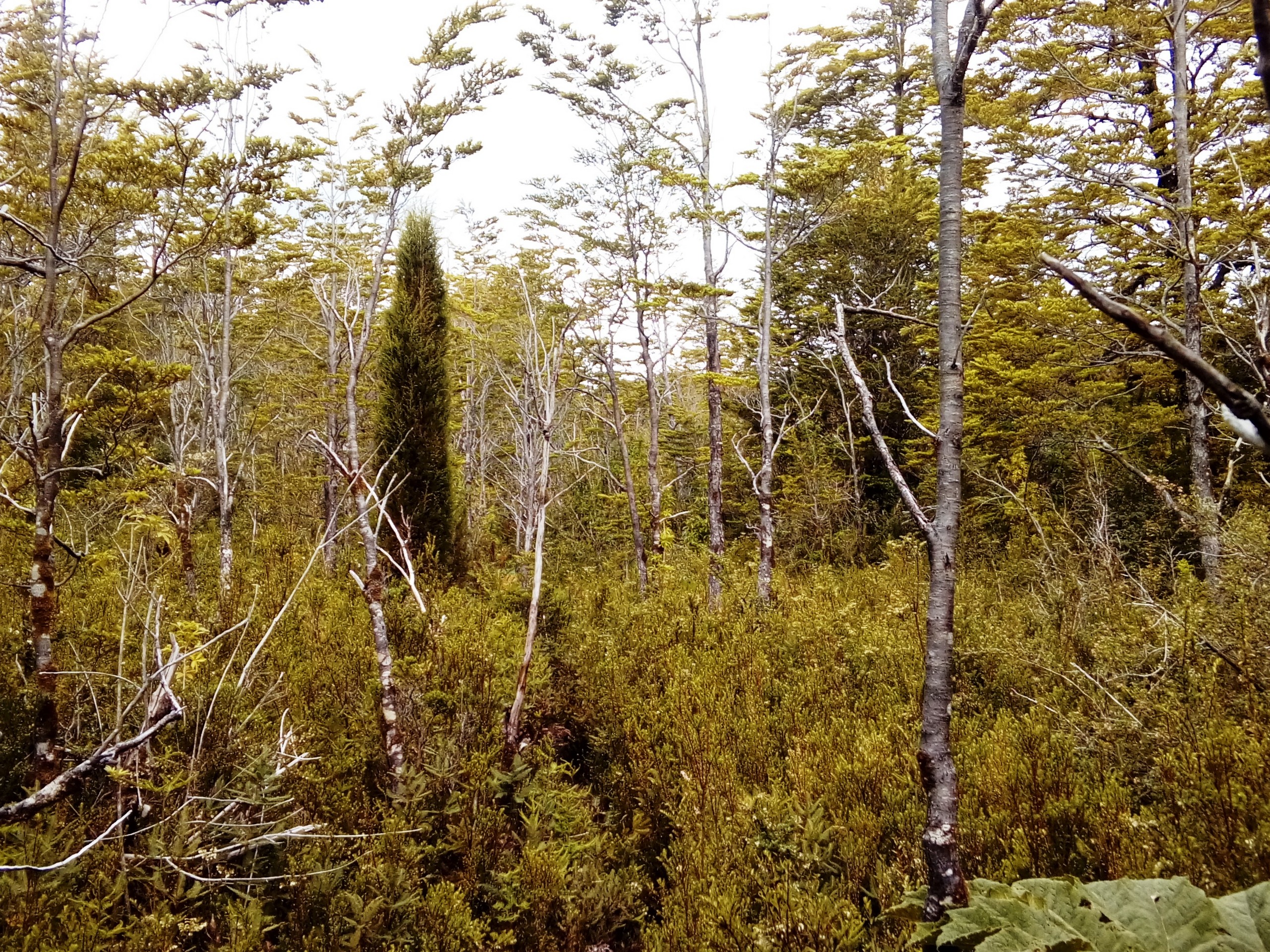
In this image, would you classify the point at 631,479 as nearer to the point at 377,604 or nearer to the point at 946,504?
the point at 377,604

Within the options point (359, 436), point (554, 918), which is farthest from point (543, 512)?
point (359, 436)

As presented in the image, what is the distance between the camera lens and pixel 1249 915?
154 cm

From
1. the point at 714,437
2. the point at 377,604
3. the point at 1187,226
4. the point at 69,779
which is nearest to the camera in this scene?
the point at 69,779

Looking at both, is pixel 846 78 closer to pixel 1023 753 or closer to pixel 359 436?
pixel 359 436

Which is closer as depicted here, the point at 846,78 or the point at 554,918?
the point at 554,918

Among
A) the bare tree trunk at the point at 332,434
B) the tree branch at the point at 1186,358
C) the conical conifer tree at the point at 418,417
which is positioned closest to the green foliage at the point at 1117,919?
the tree branch at the point at 1186,358

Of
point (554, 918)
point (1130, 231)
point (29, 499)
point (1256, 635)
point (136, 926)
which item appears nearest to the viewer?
point (136, 926)

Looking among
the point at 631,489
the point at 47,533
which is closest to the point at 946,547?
the point at 47,533

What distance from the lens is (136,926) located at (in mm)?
2926

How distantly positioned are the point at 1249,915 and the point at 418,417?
923 cm

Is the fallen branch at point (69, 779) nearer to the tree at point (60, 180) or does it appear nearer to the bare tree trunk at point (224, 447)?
the tree at point (60, 180)

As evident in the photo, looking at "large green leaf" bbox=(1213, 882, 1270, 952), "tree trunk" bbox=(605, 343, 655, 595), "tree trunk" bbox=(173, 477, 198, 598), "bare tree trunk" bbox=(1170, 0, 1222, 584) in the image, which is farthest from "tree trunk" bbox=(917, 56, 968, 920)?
"tree trunk" bbox=(173, 477, 198, 598)

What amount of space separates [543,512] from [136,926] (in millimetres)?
3174

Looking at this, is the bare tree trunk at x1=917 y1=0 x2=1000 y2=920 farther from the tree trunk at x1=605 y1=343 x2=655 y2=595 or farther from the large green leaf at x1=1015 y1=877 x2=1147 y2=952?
the tree trunk at x1=605 y1=343 x2=655 y2=595
